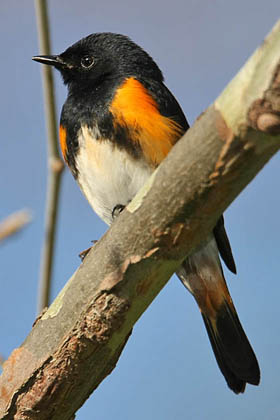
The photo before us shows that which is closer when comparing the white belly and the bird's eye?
the white belly

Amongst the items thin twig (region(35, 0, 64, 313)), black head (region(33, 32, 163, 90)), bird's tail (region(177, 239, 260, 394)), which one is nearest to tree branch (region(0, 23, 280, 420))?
thin twig (region(35, 0, 64, 313))

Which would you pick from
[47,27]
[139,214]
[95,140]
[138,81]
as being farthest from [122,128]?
[139,214]

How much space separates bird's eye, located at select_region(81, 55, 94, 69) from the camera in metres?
3.58

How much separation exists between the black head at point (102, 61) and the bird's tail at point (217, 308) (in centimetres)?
104

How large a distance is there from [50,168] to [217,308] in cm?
134

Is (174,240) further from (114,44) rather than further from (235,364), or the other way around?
(114,44)

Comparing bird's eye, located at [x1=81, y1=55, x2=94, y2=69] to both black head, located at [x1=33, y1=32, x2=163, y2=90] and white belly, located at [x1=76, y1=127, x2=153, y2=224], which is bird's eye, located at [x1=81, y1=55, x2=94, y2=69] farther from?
white belly, located at [x1=76, y1=127, x2=153, y2=224]

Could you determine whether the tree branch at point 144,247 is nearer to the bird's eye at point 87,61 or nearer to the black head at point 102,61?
the black head at point 102,61

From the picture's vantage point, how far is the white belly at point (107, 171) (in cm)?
296

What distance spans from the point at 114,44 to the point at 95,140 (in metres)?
0.88

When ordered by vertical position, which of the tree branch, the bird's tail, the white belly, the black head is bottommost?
the tree branch

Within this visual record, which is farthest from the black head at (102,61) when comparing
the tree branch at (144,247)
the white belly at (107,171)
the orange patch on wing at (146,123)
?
the tree branch at (144,247)

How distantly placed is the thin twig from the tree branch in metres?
0.20

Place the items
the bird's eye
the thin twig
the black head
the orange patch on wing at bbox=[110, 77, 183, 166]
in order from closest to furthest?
1. the thin twig
2. the orange patch on wing at bbox=[110, 77, 183, 166]
3. the black head
4. the bird's eye
